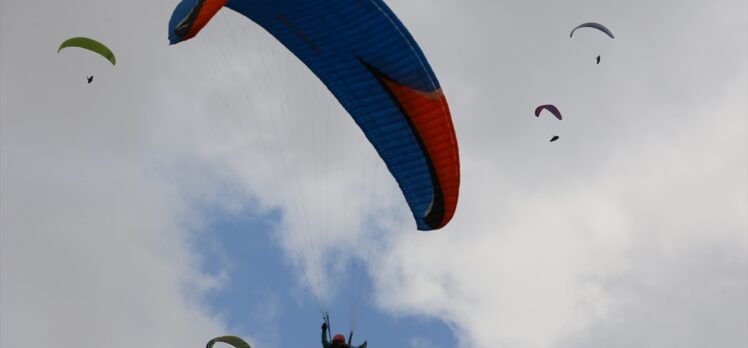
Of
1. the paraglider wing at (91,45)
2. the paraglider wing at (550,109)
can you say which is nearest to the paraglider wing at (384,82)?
the paraglider wing at (91,45)

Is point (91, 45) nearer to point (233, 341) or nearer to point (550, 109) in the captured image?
point (233, 341)

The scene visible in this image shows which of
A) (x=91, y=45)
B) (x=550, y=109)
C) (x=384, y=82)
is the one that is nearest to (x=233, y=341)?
(x=384, y=82)

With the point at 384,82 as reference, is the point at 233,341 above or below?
below

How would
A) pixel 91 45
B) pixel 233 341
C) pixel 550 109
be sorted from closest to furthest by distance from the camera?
pixel 233 341 → pixel 91 45 → pixel 550 109

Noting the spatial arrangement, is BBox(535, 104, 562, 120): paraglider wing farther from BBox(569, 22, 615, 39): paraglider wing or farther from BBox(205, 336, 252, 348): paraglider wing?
BBox(205, 336, 252, 348): paraglider wing

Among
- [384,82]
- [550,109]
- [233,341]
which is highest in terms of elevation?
[550,109]

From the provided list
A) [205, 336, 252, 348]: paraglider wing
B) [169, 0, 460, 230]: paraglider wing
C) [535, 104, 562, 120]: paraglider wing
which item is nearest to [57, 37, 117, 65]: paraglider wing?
[169, 0, 460, 230]: paraglider wing

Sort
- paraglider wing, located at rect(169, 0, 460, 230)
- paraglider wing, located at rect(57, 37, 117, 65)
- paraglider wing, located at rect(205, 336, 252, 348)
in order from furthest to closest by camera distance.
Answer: paraglider wing, located at rect(57, 37, 117, 65) < paraglider wing, located at rect(205, 336, 252, 348) < paraglider wing, located at rect(169, 0, 460, 230)

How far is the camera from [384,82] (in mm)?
27969

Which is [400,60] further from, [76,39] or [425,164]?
[76,39]

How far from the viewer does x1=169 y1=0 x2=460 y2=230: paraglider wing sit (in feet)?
88.9

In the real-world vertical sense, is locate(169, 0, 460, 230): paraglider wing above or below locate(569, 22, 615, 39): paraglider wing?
below

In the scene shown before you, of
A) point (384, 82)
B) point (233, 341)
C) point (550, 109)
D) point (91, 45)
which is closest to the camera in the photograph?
point (384, 82)

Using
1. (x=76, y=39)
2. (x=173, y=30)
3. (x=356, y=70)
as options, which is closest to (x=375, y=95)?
(x=356, y=70)
